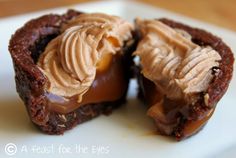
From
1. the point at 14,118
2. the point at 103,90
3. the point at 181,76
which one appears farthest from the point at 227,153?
the point at 14,118

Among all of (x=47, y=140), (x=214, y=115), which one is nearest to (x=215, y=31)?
(x=214, y=115)

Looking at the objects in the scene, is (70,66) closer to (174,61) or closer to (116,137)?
(116,137)

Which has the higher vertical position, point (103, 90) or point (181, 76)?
point (181, 76)

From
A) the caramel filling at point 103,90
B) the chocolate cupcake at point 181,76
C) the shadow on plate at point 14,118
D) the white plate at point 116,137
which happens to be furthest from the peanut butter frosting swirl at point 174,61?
the shadow on plate at point 14,118

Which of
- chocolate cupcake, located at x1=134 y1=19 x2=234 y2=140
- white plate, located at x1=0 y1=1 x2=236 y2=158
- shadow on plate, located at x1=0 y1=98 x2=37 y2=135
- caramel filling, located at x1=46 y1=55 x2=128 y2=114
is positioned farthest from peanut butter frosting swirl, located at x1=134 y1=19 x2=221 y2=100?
shadow on plate, located at x1=0 y1=98 x2=37 y2=135

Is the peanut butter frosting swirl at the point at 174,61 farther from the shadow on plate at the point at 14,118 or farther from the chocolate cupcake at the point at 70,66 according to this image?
the shadow on plate at the point at 14,118

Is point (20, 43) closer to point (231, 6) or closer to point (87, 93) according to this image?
point (87, 93)

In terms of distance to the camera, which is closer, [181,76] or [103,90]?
[181,76]

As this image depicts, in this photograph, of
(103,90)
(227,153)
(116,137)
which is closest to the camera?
(227,153)
